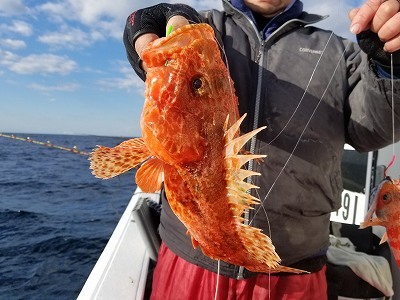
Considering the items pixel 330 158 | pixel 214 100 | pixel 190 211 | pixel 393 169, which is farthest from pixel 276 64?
pixel 393 169

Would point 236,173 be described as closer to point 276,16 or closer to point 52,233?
point 276,16

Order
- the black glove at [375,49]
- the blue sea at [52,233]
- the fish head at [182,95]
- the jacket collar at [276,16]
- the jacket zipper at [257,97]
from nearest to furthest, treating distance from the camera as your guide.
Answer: the fish head at [182,95] → the black glove at [375,49] → the jacket zipper at [257,97] → the jacket collar at [276,16] → the blue sea at [52,233]

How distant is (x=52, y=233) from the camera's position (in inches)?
448

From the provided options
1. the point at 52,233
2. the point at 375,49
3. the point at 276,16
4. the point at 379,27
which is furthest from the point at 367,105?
the point at 52,233

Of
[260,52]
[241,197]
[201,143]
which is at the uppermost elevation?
[260,52]

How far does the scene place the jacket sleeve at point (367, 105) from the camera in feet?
7.64

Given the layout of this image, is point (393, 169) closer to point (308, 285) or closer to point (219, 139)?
point (308, 285)

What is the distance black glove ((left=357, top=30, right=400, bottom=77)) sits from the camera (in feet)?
6.89

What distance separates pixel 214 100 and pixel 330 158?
1.67 metres

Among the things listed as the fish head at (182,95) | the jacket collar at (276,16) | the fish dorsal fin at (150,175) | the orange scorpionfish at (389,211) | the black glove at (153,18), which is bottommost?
the orange scorpionfish at (389,211)

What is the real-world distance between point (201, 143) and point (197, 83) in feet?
0.84

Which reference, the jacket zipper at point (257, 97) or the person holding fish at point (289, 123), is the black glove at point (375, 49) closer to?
the person holding fish at point (289, 123)

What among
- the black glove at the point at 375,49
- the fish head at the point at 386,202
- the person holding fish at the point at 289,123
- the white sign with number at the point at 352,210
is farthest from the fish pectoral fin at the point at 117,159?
the white sign with number at the point at 352,210

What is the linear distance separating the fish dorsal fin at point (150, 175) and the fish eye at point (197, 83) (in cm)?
46
